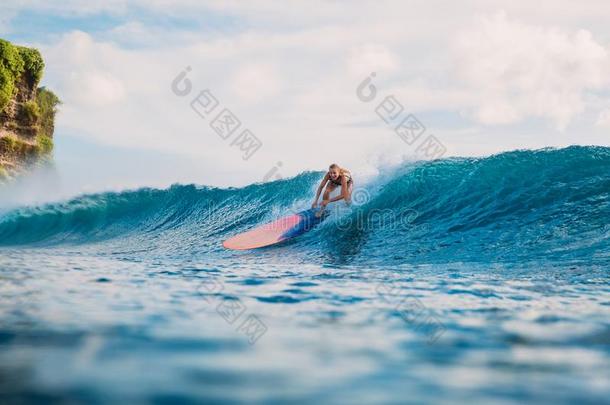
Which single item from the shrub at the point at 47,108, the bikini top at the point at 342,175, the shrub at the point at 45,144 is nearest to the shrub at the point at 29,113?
the shrub at the point at 45,144

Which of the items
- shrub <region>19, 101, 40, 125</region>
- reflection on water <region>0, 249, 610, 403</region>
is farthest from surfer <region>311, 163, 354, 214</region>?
shrub <region>19, 101, 40, 125</region>

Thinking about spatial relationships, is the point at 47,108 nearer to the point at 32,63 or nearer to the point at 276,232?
the point at 32,63

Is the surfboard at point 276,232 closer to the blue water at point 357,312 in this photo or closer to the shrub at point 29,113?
the blue water at point 357,312

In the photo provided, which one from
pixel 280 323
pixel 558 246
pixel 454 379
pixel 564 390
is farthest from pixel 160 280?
pixel 558 246

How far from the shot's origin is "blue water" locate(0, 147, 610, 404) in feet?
8.11

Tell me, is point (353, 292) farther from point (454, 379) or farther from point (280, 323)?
point (454, 379)

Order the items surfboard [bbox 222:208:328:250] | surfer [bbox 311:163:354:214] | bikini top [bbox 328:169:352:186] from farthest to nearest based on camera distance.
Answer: bikini top [bbox 328:169:352:186], surfer [bbox 311:163:354:214], surfboard [bbox 222:208:328:250]

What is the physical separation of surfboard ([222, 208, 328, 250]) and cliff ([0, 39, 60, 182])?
64.5ft

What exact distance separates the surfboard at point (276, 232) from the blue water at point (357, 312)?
20cm

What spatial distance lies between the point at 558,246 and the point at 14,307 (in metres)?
6.71

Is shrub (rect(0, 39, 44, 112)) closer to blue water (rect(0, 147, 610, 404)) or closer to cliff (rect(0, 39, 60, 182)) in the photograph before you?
cliff (rect(0, 39, 60, 182))

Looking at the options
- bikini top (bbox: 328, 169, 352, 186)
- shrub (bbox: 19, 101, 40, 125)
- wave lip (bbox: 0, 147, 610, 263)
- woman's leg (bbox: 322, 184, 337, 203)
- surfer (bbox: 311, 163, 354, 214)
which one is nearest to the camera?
wave lip (bbox: 0, 147, 610, 263)

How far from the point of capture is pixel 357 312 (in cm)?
404

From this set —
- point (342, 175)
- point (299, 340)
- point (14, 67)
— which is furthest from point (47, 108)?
point (299, 340)
